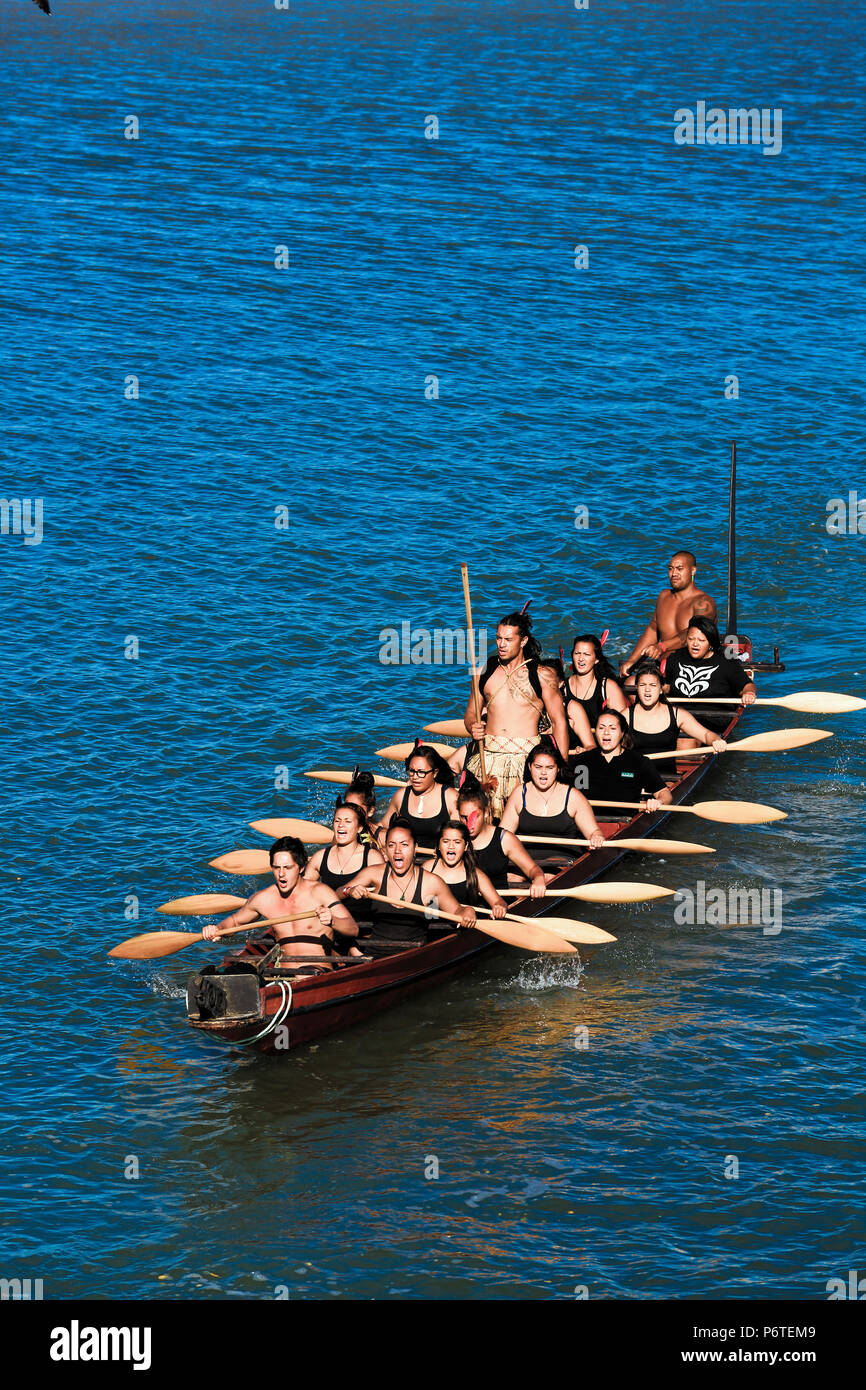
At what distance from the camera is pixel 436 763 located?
19.3 m

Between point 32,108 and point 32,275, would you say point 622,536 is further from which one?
point 32,108

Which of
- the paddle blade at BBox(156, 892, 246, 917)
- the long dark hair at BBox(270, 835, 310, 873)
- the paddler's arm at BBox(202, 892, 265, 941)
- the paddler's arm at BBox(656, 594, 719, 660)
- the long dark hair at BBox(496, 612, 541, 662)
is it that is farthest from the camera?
the paddler's arm at BBox(656, 594, 719, 660)

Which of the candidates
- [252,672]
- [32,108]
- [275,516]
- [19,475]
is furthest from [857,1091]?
[32,108]

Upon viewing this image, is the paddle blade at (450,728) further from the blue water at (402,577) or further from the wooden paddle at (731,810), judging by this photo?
the wooden paddle at (731,810)

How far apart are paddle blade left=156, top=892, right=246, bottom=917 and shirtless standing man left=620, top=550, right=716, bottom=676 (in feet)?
24.8

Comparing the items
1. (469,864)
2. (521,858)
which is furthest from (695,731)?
(469,864)

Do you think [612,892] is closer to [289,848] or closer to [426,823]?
[426,823]

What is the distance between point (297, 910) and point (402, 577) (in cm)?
1364

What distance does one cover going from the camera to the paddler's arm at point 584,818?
20047 mm

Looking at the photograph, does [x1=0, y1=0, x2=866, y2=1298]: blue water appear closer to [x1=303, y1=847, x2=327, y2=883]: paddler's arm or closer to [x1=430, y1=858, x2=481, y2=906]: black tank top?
[x1=430, y1=858, x2=481, y2=906]: black tank top

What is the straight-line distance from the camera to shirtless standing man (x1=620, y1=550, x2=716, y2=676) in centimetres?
2425

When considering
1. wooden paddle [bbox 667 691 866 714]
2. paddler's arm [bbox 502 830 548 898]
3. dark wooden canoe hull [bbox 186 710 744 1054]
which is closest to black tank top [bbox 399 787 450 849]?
paddler's arm [bbox 502 830 548 898]

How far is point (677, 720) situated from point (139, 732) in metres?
7.71

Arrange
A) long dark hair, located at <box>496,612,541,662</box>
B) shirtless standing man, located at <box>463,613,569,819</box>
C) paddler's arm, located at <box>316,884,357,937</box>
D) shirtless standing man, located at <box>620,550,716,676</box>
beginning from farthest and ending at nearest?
shirtless standing man, located at <box>620,550,716,676</box>, shirtless standing man, located at <box>463,613,569,819</box>, long dark hair, located at <box>496,612,541,662</box>, paddler's arm, located at <box>316,884,357,937</box>
